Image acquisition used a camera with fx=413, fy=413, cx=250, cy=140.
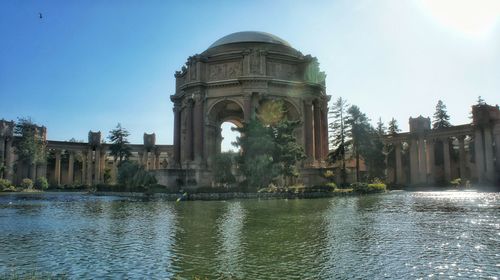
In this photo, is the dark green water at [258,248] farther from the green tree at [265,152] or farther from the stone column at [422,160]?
the stone column at [422,160]

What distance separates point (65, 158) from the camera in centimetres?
9206

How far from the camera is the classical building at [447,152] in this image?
2176 inches

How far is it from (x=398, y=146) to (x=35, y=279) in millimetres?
68657

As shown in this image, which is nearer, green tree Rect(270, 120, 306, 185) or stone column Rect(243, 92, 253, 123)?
green tree Rect(270, 120, 306, 185)

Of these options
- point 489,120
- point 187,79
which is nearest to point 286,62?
point 187,79

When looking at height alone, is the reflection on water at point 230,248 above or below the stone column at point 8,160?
below

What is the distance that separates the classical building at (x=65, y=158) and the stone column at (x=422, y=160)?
48.3m

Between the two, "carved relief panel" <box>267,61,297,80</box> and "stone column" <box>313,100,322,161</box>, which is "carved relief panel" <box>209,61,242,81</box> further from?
"stone column" <box>313,100,322,161</box>

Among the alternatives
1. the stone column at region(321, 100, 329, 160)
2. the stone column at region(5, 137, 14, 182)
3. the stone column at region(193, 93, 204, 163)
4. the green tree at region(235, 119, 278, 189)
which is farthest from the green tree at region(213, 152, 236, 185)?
the stone column at region(5, 137, 14, 182)

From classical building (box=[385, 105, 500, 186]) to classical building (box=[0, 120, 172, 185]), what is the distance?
4626 cm

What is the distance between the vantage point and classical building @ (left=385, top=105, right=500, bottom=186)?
181ft

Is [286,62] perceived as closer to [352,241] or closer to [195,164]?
[195,164]

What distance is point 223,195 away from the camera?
35469 millimetres

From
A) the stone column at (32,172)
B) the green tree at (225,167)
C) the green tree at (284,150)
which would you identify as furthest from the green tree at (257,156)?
the stone column at (32,172)
